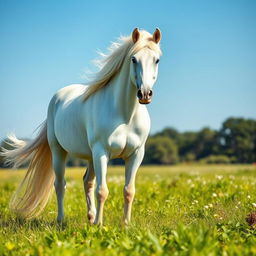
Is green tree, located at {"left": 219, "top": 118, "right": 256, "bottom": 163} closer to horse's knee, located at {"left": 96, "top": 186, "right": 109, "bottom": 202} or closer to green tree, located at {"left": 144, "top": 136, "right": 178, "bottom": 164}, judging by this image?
green tree, located at {"left": 144, "top": 136, "right": 178, "bottom": 164}

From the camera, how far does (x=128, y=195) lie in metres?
6.00

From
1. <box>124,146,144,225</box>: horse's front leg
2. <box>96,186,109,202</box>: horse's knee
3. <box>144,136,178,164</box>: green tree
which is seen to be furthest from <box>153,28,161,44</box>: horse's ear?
<box>144,136,178,164</box>: green tree

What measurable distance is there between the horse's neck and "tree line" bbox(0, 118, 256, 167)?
3848cm

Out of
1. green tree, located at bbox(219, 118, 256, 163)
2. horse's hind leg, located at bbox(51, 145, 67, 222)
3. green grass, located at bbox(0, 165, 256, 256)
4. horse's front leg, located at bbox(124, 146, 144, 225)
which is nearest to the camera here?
green grass, located at bbox(0, 165, 256, 256)

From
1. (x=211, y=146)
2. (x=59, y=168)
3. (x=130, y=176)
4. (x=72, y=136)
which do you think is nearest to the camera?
(x=130, y=176)

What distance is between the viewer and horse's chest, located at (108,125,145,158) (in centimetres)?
562

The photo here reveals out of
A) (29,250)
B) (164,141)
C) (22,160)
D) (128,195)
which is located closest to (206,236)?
(29,250)

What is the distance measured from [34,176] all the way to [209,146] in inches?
2506

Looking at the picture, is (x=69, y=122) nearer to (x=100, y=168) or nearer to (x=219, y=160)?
(x=100, y=168)

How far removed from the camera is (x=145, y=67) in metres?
5.20

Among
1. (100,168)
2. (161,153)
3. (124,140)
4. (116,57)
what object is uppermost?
(161,153)

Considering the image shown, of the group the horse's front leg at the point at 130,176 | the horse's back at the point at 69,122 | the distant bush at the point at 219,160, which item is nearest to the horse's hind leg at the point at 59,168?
the horse's back at the point at 69,122

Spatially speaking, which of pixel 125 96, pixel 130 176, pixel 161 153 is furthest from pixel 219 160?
pixel 125 96

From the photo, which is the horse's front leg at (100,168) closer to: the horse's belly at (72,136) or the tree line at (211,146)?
the horse's belly at (72,136)
